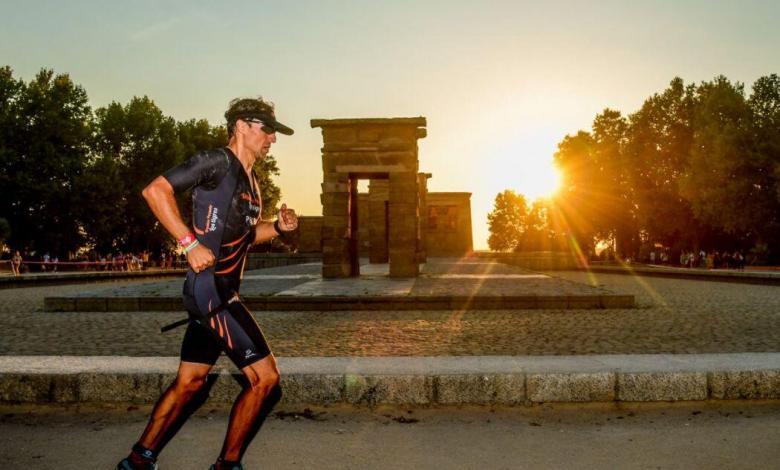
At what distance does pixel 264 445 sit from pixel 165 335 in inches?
230

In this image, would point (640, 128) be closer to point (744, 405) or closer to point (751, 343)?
point (751, 343)

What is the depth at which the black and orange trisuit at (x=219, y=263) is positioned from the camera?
10.8ft

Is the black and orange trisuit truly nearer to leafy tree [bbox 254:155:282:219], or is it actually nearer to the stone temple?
the stone temple

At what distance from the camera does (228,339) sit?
3254 mm

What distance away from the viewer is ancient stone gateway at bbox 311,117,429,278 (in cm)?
1948

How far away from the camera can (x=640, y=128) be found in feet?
170

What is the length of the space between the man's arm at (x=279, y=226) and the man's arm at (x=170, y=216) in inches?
21.8

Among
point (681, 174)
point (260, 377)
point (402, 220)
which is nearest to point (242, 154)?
point (260, 377)

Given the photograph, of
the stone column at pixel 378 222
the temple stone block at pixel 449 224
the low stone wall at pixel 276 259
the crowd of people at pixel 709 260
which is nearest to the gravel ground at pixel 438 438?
the stone column at pixel 378 222

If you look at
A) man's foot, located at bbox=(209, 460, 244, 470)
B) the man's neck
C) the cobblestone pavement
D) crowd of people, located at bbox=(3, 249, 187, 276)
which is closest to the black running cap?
the man's neck

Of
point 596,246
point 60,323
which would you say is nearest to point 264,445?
point 60,323

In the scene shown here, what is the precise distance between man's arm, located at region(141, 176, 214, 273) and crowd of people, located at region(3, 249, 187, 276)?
33.7 meters

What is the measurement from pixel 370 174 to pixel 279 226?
16.2 meters

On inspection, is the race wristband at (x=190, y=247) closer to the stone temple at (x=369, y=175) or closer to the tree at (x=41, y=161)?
the stone temple at (x=369, y=175)
